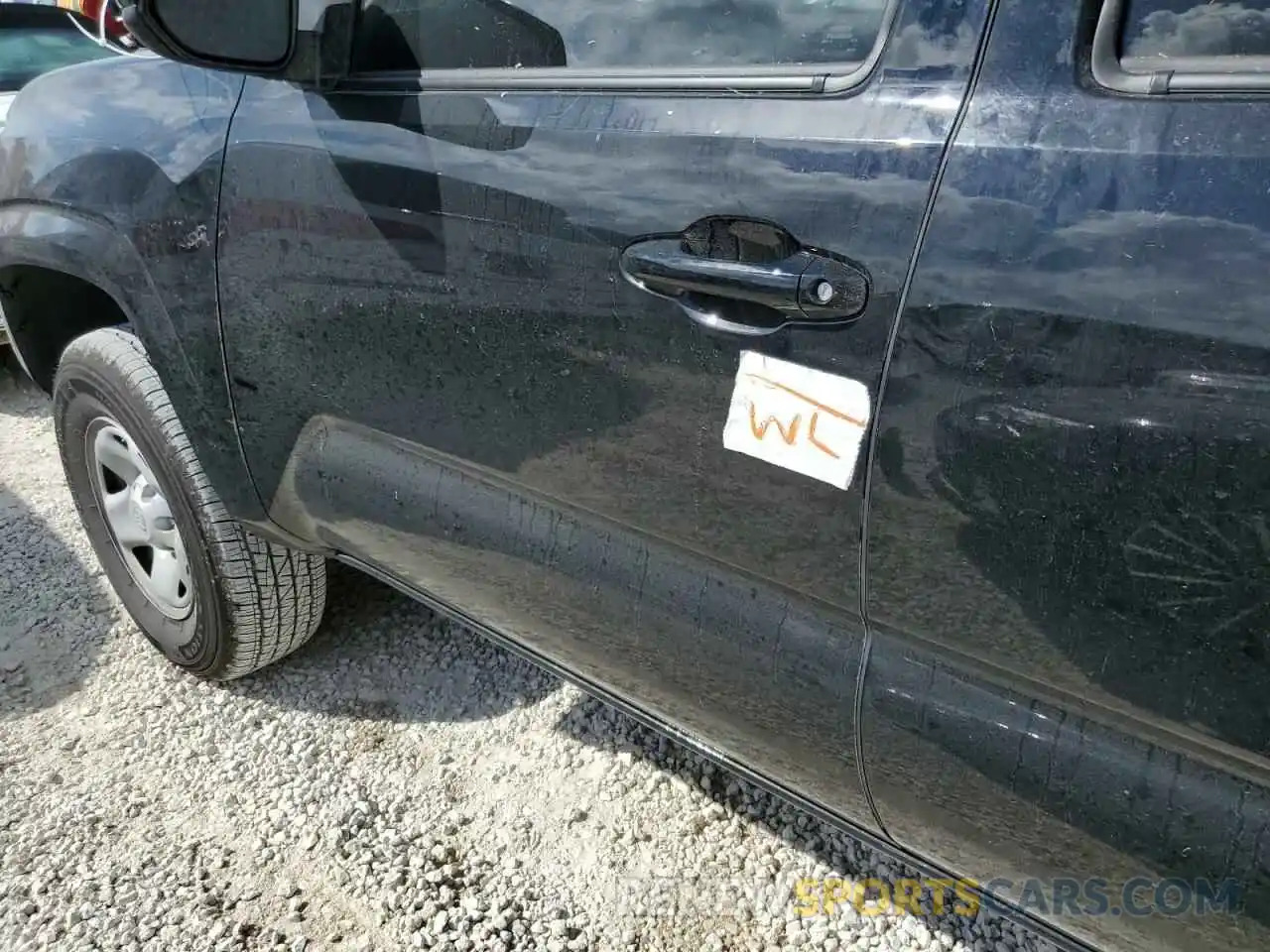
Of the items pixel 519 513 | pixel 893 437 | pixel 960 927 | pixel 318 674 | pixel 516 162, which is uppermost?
pixel 516 162

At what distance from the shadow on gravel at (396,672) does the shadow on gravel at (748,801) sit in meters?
0.19

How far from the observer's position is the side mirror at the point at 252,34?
5.36 feet

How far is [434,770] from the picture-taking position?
2346 mm

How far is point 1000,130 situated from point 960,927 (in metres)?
1.48

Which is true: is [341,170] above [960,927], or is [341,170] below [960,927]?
above

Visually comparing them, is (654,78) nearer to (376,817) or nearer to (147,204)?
(147,204)

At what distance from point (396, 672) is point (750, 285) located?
1805 mm

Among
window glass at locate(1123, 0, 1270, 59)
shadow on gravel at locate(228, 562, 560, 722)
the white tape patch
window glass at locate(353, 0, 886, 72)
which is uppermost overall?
window glass at locate(1123, 0, 1270, 59)

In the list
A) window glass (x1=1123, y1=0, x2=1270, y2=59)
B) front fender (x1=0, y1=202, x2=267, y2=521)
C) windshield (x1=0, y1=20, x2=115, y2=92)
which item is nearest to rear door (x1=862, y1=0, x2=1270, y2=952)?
window glass (x1=1123, y1=0, x2=1270, y2=59)

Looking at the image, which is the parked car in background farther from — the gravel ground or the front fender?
the gravel ground

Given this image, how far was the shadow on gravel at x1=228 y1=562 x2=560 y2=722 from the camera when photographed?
2568 millimetres

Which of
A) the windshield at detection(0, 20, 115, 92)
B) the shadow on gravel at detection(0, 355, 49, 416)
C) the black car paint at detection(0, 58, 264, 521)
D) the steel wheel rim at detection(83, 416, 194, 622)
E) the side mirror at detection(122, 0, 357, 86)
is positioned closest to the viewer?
the side mirror at detection(122, 0, 357, 86)

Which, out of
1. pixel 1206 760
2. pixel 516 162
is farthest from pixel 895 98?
pixel 1206 760

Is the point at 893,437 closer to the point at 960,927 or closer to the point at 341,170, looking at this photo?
the point at 341,170
